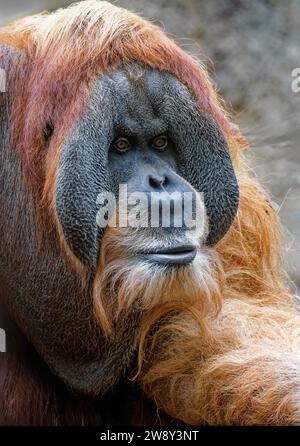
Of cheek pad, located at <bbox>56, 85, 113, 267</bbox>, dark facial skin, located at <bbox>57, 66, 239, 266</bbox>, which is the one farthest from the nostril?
cheek pad, located at <bbox>56, 85, 113, 267</bbox>

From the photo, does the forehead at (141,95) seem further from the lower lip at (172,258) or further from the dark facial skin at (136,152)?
the lower lip at (172,258)

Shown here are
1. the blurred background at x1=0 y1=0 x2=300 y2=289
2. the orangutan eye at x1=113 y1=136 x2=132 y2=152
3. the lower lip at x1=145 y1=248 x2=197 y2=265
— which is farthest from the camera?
the blurred background at x1=0 y1=0 x2=300 y2=289

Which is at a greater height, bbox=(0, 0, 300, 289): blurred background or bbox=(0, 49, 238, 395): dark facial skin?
bbox=(0, 0, 300, 289): blurred background

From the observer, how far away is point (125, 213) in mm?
2127

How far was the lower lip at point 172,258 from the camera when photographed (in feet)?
6.84

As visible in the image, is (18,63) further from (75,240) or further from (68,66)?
(75,240)

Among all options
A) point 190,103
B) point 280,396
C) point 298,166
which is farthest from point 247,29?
point 280,396

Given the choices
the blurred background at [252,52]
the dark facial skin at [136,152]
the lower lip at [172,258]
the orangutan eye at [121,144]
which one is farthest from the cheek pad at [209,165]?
the blurred background at [252,52]

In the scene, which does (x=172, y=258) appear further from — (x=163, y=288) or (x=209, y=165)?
(x=209, y=165)

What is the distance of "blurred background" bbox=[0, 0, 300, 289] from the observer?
4.13 m

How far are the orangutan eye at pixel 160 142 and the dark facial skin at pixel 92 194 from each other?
0.03 feet

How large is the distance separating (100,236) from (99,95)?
31cm

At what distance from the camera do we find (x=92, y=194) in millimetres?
2135

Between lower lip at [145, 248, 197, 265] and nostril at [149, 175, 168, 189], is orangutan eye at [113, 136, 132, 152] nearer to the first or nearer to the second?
nostril at [149, 175, 168, 189]
